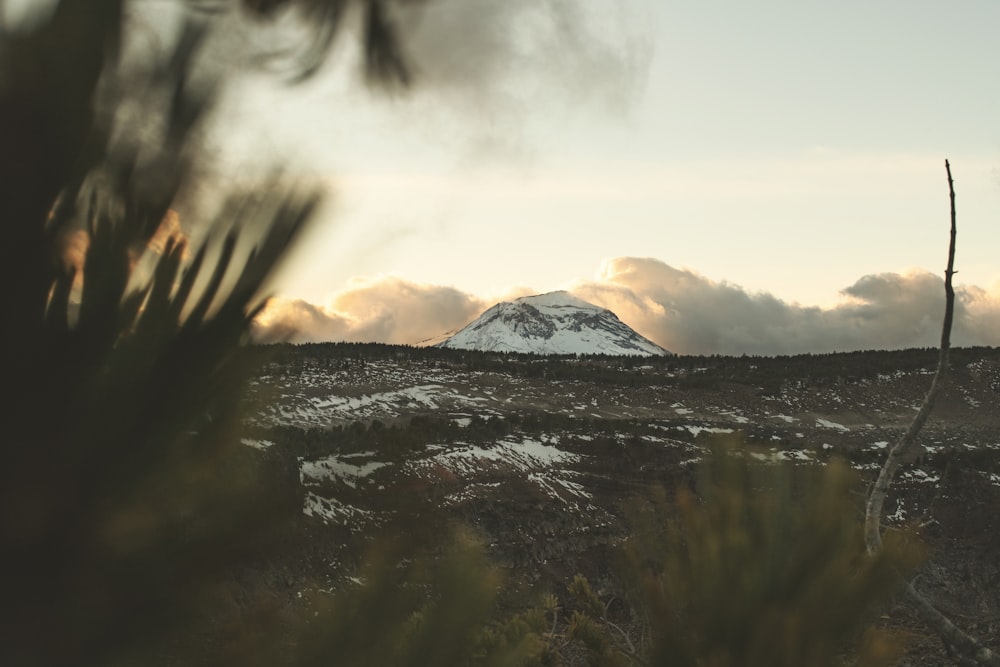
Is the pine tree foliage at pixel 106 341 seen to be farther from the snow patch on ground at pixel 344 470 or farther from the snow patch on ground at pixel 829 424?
the snow patch on ground at pixel 829 424

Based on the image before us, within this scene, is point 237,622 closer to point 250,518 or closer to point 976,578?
point 250,518

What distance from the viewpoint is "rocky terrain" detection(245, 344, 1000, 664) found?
1.12m

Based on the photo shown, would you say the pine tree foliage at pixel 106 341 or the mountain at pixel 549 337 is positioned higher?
the mountain at pixel 549 337

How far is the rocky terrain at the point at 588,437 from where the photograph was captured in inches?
44.2

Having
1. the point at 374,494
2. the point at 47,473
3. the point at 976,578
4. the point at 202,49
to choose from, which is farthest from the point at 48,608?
the point at 976,578

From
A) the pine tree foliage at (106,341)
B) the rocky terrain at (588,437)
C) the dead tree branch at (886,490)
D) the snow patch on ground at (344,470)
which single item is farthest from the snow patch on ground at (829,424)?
the pine tree foliage at (106,341)

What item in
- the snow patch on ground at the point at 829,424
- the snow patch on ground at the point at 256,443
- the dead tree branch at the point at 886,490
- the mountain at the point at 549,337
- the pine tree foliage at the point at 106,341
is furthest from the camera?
the mountain at the point at 549,337

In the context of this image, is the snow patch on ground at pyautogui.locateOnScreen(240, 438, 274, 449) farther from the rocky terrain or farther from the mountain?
the mountain

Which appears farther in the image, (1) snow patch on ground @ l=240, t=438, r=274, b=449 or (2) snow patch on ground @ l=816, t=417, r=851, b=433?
(2) snow patch on ground @ l=816, t=417, r=851, b=433

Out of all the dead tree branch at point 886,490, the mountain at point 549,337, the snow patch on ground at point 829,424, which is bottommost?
the snow patch on ground at point 829,424

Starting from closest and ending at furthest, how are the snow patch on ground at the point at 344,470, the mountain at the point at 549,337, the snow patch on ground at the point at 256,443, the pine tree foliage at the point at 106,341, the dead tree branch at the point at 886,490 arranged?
the pine tree foliage at the point at 106,341
the snow patch on ground at the point at 344,470
the snow patch on ground at the point at 256,443
the dead tree branch at the point at 886,490
the mountain at the point at 549,337

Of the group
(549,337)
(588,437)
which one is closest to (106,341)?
(588,437)

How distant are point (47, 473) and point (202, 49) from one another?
45 cm

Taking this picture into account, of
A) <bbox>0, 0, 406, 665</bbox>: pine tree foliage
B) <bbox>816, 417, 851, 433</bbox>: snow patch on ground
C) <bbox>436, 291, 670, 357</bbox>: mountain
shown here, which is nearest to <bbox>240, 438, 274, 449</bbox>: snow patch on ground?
<bbox>0, 0, 406, 665</bbox>: pine tree foliage
